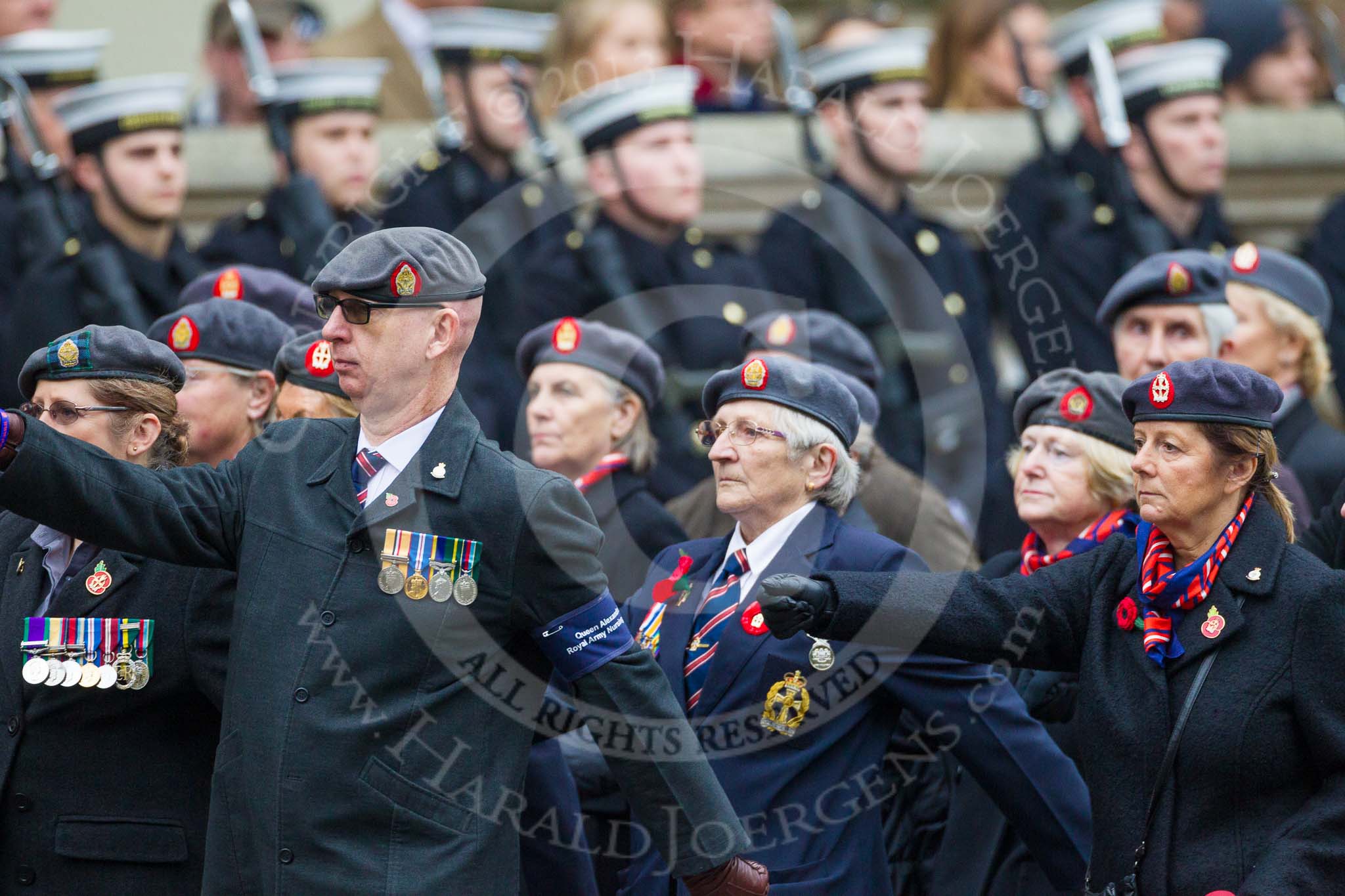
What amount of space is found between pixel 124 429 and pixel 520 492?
979 millimetres

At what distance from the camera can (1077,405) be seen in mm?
5469

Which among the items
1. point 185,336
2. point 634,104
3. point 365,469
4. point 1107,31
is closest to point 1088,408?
point 365,469

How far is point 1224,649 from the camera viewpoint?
427 cm

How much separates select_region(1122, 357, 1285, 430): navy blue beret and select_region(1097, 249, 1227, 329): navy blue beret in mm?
1962

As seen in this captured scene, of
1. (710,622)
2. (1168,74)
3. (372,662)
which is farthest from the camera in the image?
(1168,74)

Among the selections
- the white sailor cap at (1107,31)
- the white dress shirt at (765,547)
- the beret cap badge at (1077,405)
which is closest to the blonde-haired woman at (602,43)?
the white sailor cap at (1107,31)

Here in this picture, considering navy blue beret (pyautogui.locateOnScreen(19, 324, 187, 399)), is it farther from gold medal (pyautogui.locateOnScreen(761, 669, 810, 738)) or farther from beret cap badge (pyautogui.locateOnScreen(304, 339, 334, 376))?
gold medal (pyautogui.locateOnScreen(761, 669, 810, 738))

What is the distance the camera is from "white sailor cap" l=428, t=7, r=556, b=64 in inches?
352

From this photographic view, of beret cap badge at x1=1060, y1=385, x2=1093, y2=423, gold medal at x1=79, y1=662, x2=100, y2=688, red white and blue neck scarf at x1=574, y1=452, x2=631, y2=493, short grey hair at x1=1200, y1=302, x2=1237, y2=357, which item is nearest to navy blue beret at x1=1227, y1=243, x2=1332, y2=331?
short grey hair at x1=1200, y1=302, x2=1237, y2=357

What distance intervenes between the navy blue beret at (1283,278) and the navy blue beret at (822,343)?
3.93 feet

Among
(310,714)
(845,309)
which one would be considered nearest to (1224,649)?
(310,714)

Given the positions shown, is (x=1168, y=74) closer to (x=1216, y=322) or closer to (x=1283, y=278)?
(x=1283, y=278)

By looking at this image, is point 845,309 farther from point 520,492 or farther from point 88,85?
point 520,492

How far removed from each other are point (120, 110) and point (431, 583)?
4382mm
